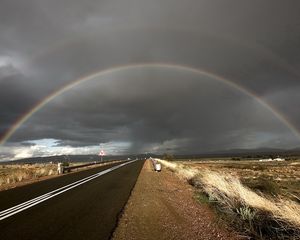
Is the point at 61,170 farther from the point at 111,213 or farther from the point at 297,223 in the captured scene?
the point at 297,223

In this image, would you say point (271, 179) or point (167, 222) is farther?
point (271, 179)

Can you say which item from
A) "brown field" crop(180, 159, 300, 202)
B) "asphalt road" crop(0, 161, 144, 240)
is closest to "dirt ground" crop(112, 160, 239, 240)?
"asphalt road" crop(0, 161, 144, 240)

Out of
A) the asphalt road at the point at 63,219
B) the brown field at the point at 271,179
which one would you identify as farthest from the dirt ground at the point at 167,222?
the brown field at the point at 271,179

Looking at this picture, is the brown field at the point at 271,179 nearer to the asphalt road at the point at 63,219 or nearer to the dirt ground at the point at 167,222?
the dirt ground at the point at 167,222

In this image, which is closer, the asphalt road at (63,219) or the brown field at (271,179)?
the asphalt road at (63,219)

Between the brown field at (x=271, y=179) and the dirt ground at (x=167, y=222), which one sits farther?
the brown field at (x=271, y=179)

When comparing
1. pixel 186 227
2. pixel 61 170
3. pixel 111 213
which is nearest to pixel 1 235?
pixel 111 213

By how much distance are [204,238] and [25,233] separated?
4.31 meters

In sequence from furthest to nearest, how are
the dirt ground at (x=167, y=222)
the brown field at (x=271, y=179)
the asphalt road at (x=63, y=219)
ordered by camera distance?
1. the brown field at (x=271, y=179)
2. the dirt ground at (x=167, y=222)
3. the asphalt road at (x=63, y=219)

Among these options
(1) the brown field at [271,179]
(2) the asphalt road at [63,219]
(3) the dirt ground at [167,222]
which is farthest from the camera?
(1) the brown field at [271,179]

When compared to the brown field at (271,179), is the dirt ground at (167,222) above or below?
below

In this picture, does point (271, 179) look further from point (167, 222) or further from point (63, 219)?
point (63, 219)

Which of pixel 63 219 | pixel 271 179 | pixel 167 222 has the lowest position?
pixel 167 222

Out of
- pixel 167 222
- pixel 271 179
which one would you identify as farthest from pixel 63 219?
pixel 271 179
